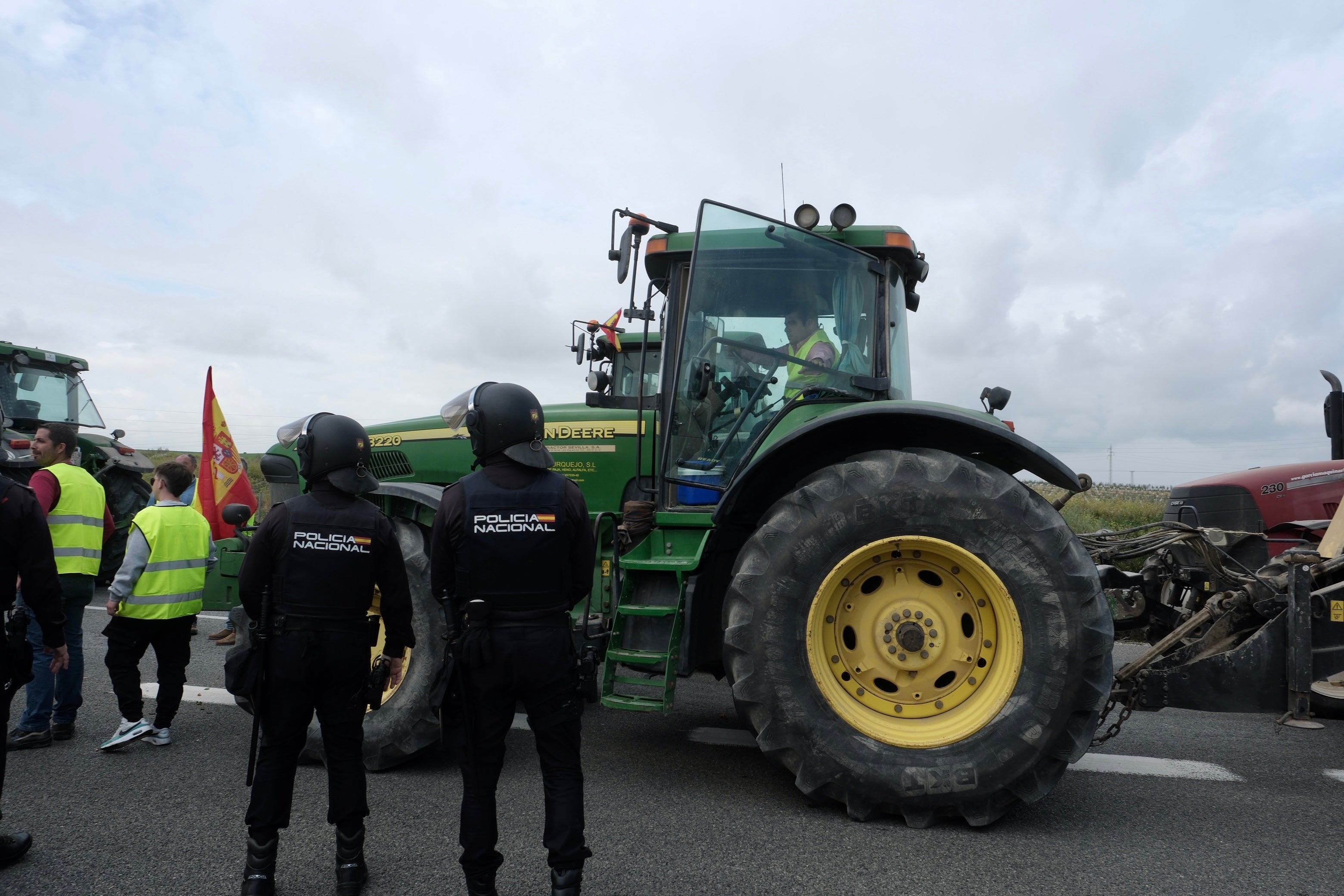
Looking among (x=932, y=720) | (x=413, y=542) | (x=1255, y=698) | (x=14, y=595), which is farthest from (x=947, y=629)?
(x=14, y=595)

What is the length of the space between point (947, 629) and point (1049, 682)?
454 millimetres

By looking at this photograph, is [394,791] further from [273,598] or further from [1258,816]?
[1258,816]

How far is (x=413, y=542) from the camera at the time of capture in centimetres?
433

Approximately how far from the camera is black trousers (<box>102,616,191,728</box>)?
14.7 feet

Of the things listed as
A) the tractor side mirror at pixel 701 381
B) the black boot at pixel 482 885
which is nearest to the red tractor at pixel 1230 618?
the tractor side mirror at pixel 701 381

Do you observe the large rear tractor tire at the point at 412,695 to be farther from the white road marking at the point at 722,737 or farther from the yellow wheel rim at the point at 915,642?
the yellow wheel rim at the point at 915,642

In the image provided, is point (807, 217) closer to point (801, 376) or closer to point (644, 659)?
point (801, 376)

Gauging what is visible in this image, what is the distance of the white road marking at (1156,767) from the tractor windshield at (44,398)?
41.1 feet

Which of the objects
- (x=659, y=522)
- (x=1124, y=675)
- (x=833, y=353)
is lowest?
(x=1124, y=675)

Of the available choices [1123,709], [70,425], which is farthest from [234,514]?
[70,425]

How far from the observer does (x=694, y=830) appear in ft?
11.5

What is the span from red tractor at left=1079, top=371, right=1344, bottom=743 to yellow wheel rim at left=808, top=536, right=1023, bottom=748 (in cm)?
58

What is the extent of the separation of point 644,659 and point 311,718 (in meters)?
1.34

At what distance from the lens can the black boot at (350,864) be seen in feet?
9.84
